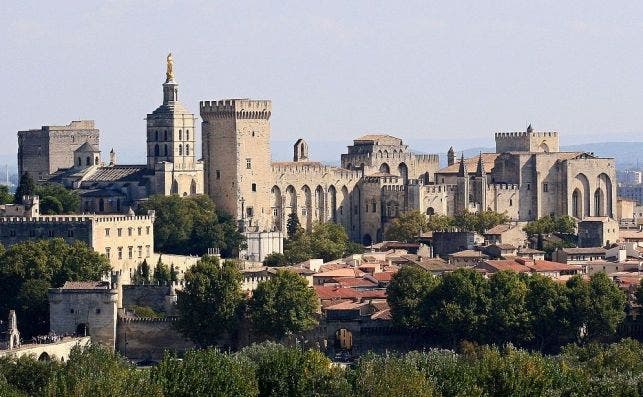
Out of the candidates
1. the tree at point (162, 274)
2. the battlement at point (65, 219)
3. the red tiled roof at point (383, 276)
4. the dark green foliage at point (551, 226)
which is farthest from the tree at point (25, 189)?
the dark green foliage at point (551, 226)

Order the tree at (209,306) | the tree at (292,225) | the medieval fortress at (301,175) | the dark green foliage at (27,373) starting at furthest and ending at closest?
the tree at (292,225) < the medieval fortress at (301,175) < the tree at (209,306) < the dark green foliage at (27,373)

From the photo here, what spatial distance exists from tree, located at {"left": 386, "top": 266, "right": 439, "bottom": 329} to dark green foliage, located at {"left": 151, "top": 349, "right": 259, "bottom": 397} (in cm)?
2044

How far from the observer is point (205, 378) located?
72.9 meters

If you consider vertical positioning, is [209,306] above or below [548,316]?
above

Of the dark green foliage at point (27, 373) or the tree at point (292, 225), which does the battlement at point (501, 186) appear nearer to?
the tree at point (292, 225)

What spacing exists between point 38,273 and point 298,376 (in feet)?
86.2

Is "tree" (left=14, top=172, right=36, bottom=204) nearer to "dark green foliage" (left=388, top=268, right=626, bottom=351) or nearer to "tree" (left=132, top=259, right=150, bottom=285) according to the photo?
"tree" (left=132, top=259, right=150, bottom=285)

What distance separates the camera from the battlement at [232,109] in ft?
424

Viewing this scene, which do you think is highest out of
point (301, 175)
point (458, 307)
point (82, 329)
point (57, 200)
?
point (301, 175)

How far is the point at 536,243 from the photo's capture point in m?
124

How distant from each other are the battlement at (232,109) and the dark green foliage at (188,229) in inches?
363

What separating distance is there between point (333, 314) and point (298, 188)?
36.6 meters

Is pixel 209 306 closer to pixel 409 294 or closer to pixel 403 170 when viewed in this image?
pixel 409 294

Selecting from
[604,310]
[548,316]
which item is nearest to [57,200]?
[548,316]
